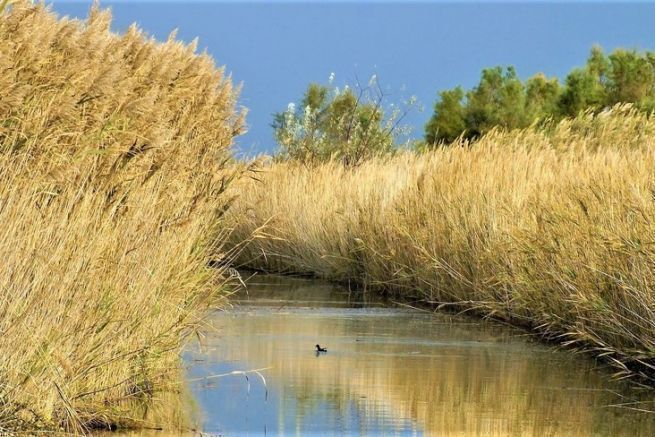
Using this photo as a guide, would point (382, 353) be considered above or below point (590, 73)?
below

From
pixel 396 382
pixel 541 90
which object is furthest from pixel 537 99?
pixel 396 382

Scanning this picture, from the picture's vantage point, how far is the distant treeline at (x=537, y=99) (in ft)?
164

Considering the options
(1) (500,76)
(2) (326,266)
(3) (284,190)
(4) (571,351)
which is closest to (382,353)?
(4) (571,351)

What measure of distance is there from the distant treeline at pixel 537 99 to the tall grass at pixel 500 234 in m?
23.8

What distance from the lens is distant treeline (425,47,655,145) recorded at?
49875mm

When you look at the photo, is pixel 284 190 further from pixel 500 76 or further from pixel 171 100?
pixel 500 76

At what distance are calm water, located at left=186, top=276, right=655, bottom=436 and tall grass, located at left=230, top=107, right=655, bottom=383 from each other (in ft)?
1.48

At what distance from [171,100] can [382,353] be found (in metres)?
3.02

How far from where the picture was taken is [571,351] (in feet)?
43.7

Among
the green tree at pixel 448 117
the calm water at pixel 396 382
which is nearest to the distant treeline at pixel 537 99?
the green tree at pixel 448 117

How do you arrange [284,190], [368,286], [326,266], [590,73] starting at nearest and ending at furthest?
1. [368,286]
2. [326,266]
3. [284,190]
4. [590,73]

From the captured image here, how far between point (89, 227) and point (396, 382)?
11.0 ft

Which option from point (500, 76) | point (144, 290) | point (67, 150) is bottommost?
point (144, 290)

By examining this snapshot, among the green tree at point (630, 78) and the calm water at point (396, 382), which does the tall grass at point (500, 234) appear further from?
the green tree at point (630, 78)
